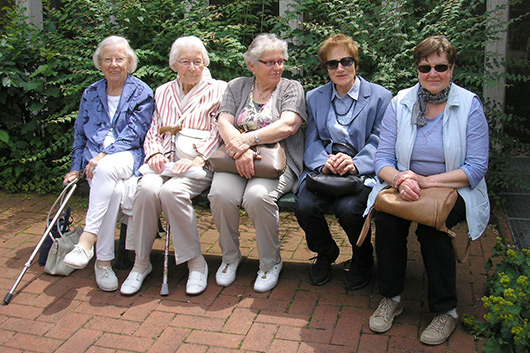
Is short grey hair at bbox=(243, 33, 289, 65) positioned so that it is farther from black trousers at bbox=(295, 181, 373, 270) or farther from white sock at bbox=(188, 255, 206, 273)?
white sock at bbox=(188, 255, 206, 273)

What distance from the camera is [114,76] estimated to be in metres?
4.40

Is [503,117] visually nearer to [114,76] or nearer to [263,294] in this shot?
[263,294]

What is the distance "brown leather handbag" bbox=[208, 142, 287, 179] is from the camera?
3.87 meters

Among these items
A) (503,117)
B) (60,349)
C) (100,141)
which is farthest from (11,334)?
(503,117)

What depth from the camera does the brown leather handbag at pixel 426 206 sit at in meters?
3.21

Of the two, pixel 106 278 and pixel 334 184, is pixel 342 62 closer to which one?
pixel 334 184

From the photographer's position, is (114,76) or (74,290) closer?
(74,290)

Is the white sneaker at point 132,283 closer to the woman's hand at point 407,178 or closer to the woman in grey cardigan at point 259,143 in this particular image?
the woman in grey cardigan at point 259,143

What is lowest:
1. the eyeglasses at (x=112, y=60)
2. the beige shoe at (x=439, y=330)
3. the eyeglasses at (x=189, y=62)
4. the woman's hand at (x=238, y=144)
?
the beige shoe at (x=439, y=330)

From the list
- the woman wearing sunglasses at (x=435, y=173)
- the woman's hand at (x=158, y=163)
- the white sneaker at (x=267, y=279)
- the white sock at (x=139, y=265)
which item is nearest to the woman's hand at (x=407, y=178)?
the woman wearing sunglasses at (x=435, y=173)

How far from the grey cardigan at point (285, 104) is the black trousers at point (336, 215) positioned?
0.24 metres

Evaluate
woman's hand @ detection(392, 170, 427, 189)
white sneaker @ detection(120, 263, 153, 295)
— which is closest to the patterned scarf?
woman's hand @ detection(392, 170, 427, 189)

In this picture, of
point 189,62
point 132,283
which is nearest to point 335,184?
point 189,62

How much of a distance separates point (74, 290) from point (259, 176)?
1.47 metres
